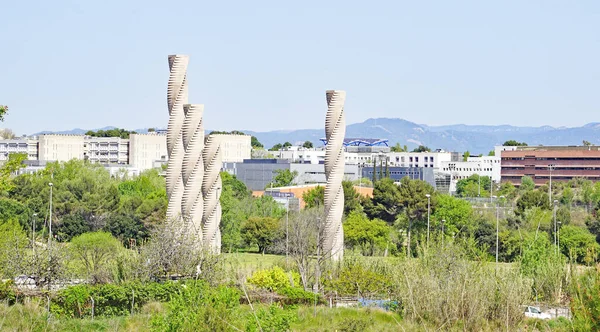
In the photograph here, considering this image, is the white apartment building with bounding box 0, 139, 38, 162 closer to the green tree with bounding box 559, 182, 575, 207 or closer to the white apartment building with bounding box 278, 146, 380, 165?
the white apartment building with bounding box 278, 146, 380, 165

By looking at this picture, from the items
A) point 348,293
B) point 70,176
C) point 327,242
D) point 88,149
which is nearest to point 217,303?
point 348,293

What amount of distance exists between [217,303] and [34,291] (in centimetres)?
1117

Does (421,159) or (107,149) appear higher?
(107,149)

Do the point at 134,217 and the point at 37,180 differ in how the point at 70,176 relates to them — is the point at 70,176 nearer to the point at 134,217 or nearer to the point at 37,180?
the point at 37,180

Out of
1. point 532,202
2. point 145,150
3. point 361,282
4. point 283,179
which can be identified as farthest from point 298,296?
point 145,150

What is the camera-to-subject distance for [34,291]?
33.4 metres

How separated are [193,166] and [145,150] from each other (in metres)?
105

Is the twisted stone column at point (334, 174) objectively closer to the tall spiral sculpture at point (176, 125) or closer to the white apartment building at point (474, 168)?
the tall spiral sculpture at point (176, 125)

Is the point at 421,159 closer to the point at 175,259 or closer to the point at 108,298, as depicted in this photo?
the point at 175,259

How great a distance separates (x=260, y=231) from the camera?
61625 millimetres

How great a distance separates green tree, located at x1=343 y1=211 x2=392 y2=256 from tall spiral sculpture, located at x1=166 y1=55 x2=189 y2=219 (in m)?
17.3

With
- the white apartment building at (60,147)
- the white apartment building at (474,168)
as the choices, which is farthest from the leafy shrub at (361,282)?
the white apartment building at (60,147)

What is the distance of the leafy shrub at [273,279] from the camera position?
129ft

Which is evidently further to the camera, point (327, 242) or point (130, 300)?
point (327, 242)
